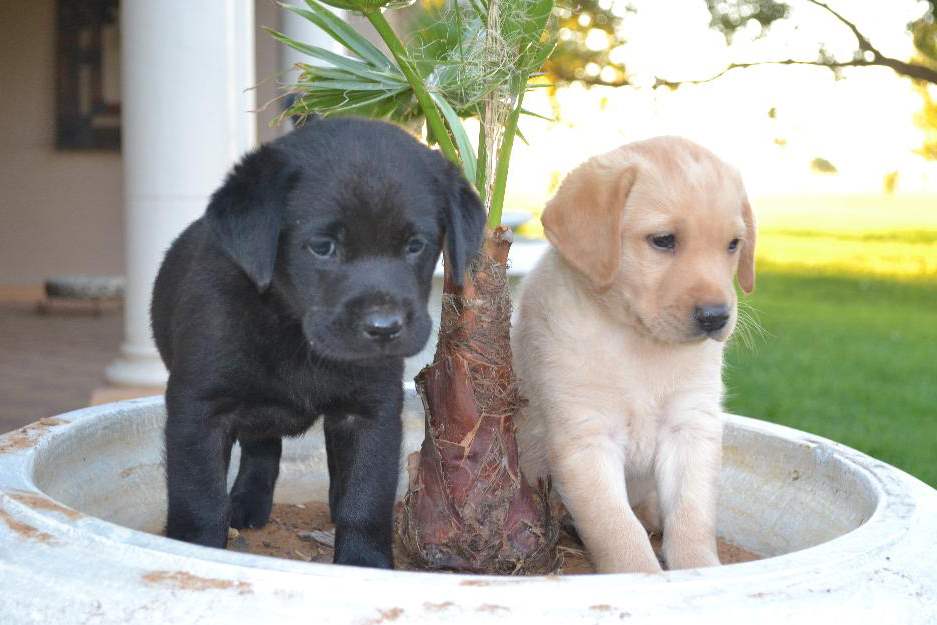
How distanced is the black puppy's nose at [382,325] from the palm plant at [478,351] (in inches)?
9.8

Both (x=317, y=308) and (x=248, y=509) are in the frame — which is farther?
(x=248, y=509)

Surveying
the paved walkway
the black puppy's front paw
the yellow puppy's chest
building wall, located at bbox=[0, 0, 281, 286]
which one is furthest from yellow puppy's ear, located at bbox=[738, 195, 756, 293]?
building wall, located at bbox=[0, 0, 281, 286]

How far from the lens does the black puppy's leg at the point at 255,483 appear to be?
3.21 metres

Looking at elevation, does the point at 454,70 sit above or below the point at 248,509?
above

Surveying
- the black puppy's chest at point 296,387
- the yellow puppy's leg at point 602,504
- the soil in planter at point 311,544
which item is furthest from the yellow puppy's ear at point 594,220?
the soil in planter at point 311,544

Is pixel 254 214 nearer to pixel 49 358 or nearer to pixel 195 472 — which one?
pixel 195 472

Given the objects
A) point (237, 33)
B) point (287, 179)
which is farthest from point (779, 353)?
point (287, 179)

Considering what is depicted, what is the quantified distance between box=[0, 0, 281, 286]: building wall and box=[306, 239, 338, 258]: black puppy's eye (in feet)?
36.6

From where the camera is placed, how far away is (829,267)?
20.8 metres

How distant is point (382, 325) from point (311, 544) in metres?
1.07

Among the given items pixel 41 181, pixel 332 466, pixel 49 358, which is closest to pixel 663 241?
pixel 332 466

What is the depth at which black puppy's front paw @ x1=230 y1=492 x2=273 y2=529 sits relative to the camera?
3195mm

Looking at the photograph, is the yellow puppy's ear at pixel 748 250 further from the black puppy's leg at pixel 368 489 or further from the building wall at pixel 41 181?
the building wall at pixel 41 181

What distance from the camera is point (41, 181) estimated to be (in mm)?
13688
